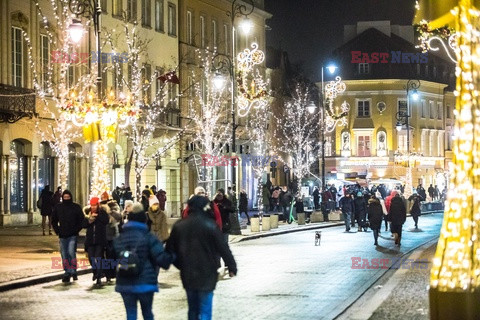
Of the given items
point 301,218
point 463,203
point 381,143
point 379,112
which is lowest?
point 301,218

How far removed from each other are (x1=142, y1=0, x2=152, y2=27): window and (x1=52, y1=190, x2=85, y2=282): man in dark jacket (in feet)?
106

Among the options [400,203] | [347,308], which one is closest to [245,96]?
[400,203]

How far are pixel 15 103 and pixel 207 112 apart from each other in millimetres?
18408

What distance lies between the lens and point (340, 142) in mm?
95375

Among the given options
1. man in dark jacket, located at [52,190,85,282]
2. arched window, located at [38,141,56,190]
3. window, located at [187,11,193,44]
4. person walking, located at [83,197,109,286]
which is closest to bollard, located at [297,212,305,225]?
arched window, located at [38,141,56,190]

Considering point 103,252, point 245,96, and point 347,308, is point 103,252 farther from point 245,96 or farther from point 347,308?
point 245,96

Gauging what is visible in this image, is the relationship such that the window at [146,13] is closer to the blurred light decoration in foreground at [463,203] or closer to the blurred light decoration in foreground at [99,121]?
the blurred light decoration in foreground at [99,121]

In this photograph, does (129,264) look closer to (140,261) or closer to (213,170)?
(140,261)

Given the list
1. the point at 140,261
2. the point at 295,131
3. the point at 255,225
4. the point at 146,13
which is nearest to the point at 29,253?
the point at 255,225

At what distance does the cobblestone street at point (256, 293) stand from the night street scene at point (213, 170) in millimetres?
59

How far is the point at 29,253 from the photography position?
26.4m

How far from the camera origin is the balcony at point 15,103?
38031mm

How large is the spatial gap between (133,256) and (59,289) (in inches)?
342

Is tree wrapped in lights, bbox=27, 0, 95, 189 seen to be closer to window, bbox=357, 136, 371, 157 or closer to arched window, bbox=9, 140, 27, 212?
arched window, bbox=9, 140, 27, 212
